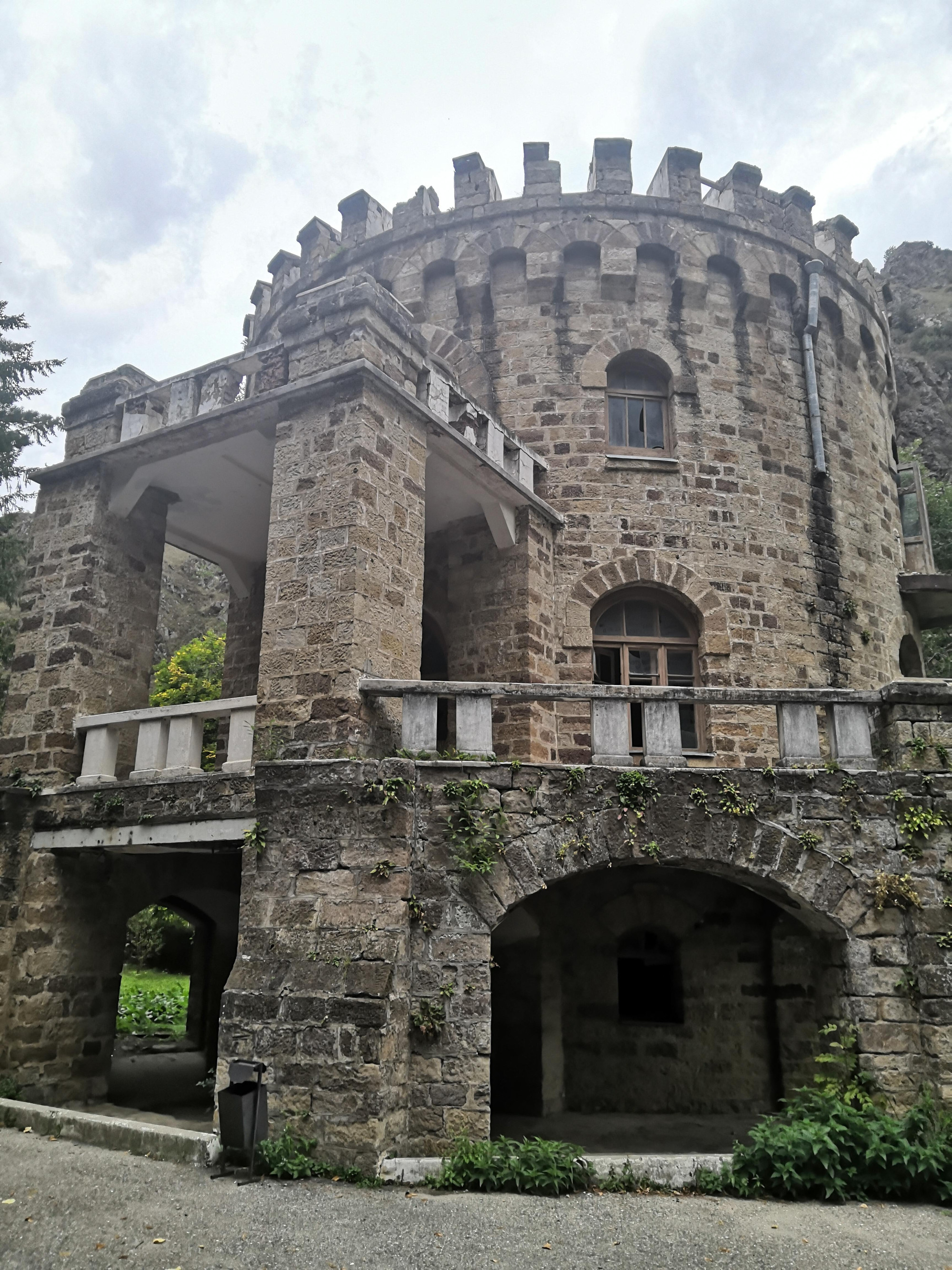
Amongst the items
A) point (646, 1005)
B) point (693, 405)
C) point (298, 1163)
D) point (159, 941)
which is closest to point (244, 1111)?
point (298, 1163)

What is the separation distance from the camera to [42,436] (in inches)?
744

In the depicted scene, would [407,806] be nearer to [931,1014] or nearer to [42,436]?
[931,1014]

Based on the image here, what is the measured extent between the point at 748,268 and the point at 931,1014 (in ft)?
29.2

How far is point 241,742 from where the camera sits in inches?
307

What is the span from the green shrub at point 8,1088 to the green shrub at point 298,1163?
3.00 m

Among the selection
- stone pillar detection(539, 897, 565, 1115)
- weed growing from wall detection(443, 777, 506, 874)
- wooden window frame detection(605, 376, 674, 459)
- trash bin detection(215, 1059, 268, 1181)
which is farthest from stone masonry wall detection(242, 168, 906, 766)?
trash bin detection(215, 1059, 268, 1181)

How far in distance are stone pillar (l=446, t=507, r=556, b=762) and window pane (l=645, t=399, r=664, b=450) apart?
1.90 metres

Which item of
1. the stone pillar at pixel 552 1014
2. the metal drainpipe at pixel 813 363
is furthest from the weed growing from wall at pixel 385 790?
the metal drainpipe at pixel 813 363

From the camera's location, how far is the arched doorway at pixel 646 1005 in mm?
9234

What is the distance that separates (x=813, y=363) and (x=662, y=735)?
6.86m

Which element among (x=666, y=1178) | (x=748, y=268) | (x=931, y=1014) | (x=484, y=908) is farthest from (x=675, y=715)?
(x=748, y=268)

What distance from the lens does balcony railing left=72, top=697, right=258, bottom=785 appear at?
7762mm

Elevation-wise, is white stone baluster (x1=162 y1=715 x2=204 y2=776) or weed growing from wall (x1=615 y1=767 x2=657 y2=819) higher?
white stone baluster (x1=162 y1=715 x2=204 y2=776)

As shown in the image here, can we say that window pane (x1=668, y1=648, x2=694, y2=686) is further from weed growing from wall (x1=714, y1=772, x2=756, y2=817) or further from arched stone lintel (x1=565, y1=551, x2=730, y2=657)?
weed growing from wall (x1=714, y1=772, x2=756, y2=817)
